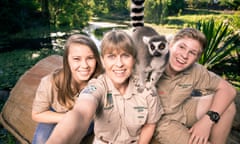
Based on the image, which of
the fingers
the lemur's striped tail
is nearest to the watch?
the fingers

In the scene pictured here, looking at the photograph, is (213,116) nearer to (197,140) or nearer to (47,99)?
(197,140)

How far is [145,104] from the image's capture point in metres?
1.39

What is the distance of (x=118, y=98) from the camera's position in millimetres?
1358

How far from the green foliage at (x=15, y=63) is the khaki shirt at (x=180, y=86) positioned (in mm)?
5152

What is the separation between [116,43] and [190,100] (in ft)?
2.95

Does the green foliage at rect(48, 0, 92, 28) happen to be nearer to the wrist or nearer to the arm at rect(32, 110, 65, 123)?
the arm at rect(32, 110, 65, 123)

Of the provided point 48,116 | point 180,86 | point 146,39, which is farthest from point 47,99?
point 146,39

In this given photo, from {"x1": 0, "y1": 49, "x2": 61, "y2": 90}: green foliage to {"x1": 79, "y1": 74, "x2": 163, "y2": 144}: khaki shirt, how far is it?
17.3ft

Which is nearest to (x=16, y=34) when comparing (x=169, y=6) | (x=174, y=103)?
(x=174, y=103)

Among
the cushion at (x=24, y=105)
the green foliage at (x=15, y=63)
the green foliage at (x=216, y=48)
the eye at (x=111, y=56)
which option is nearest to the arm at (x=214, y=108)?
the eye at (x=111, y=56)

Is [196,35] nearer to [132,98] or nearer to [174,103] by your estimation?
[174,103]

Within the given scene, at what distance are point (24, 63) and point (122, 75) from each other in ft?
25.0

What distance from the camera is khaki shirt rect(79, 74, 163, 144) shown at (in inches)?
52.1

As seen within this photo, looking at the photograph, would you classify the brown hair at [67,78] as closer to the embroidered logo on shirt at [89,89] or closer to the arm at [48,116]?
the arm at [48,116]
